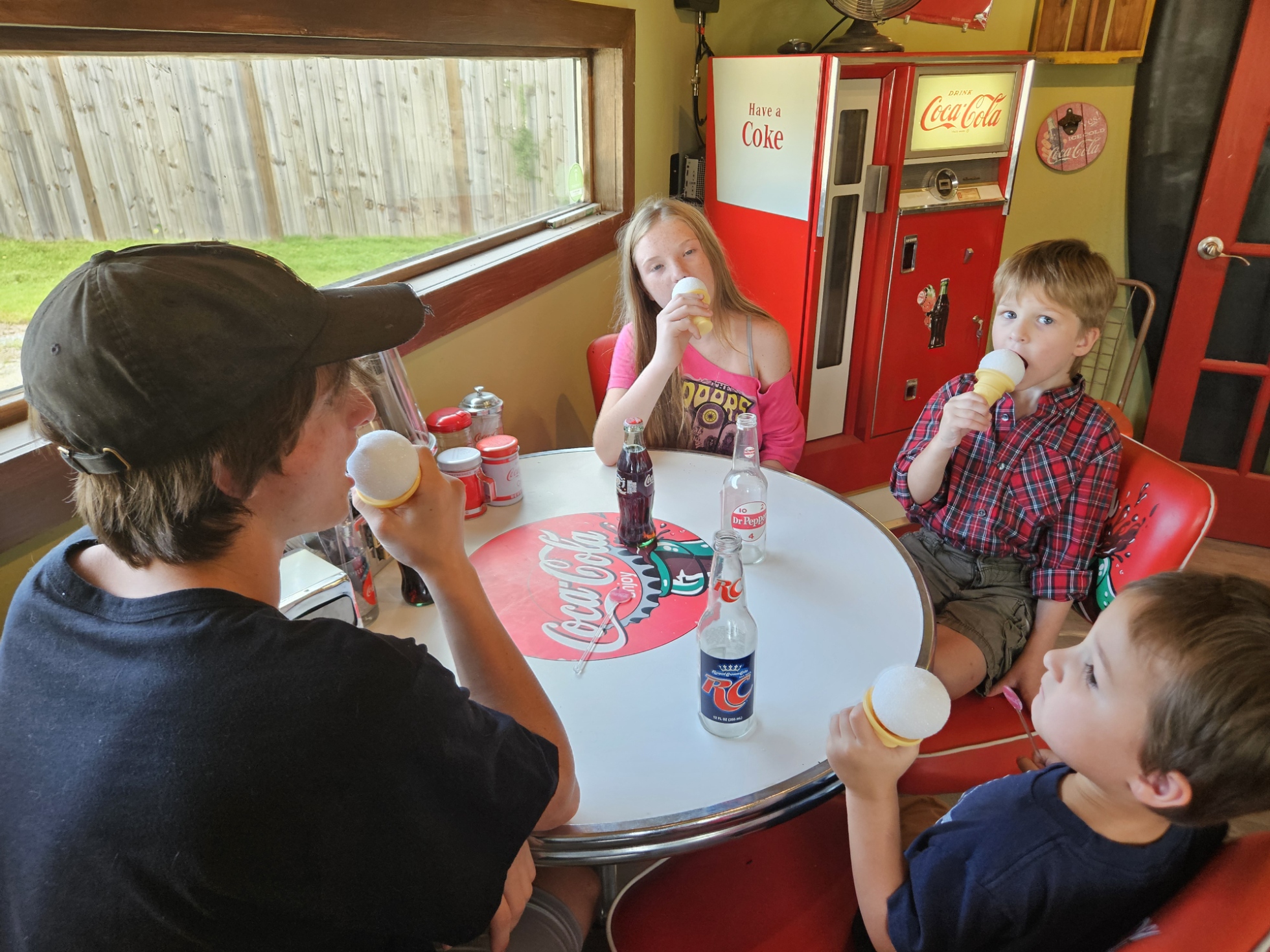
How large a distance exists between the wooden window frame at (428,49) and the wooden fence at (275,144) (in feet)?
0.22

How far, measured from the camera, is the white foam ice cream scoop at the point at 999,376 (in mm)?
1499

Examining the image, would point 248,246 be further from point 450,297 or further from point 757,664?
point 757,664

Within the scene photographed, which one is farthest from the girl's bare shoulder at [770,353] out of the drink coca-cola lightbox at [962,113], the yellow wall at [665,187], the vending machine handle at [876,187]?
the drink coca-cola lightbox at [962,113]

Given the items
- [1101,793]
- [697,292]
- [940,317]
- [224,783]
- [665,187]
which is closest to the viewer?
[224,783]

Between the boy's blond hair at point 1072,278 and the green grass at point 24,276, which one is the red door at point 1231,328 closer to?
the boy's blond hair at point 1072,278

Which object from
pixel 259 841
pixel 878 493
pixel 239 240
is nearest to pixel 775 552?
pixel 259 841

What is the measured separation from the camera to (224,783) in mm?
622

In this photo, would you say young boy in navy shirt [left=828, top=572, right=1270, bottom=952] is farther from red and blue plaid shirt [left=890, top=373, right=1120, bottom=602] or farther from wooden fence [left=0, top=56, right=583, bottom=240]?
wooden fence [left=0, top=56, right=583, bottom=240]

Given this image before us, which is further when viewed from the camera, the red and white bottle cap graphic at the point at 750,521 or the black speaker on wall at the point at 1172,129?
the black speaker on wall at the point at 1172,129

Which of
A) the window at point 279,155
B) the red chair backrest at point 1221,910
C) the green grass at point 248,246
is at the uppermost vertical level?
the window at point 279,155

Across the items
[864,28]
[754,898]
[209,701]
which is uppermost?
[864,28]

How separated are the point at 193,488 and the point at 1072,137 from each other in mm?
3616

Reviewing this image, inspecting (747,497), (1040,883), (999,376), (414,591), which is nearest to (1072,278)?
(999,376)

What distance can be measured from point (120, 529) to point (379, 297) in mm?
354
